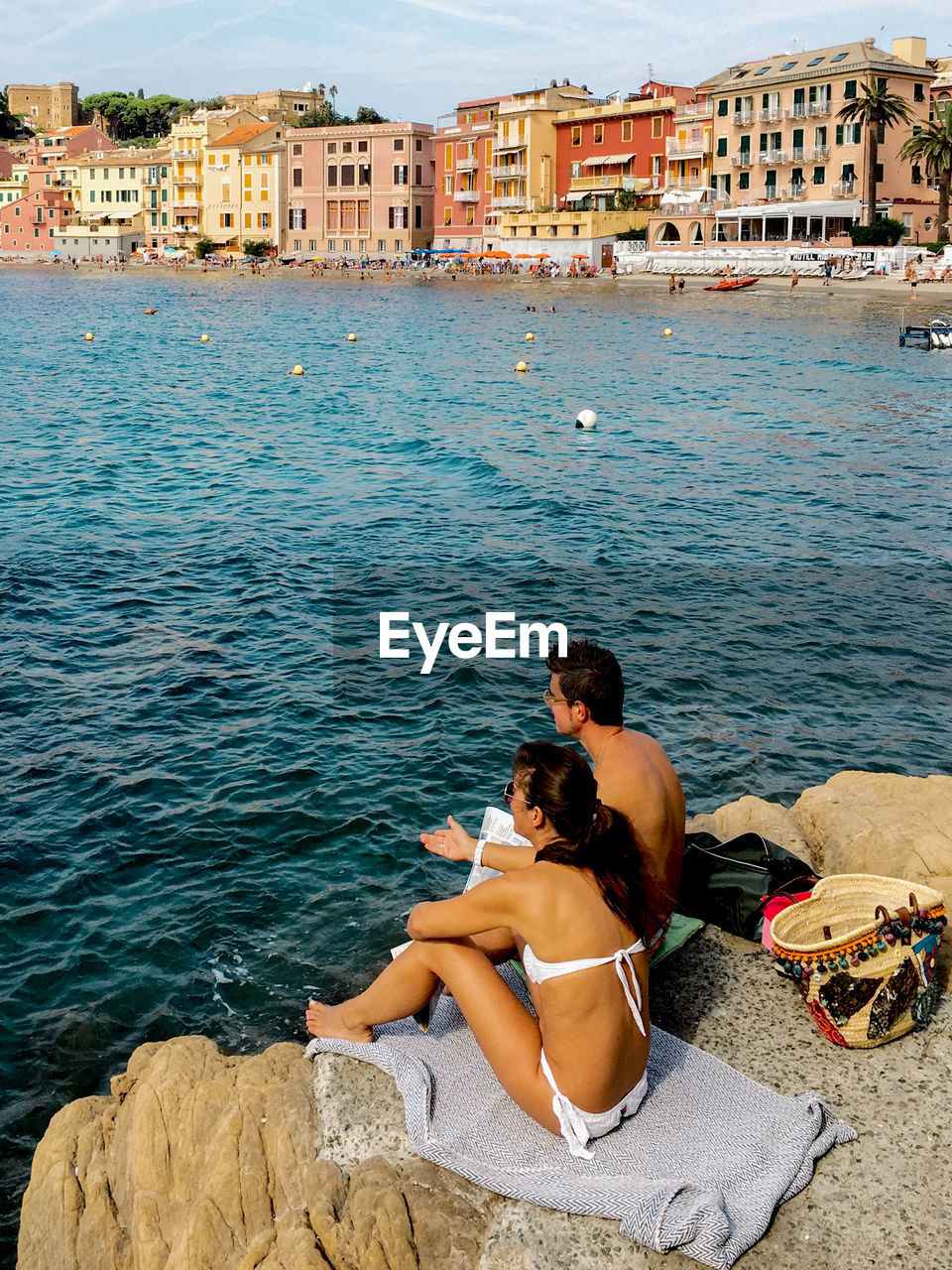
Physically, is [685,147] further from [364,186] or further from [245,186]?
[245,186]

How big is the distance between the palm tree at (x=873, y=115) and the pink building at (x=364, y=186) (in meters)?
42.5

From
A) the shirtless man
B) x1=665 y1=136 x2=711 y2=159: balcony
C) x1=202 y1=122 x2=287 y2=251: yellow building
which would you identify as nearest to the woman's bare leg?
the shirtless man

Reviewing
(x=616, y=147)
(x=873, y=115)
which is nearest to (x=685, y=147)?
(x=616, y=147)

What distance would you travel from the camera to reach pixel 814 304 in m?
55.8

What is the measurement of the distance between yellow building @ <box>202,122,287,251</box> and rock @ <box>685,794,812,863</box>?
4230 inches

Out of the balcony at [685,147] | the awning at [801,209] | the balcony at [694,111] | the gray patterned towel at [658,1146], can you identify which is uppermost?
the balcony at [694,111]

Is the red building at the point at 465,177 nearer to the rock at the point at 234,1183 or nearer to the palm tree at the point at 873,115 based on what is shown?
the palm tree at the point at 873,115

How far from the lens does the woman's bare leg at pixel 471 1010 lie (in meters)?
3.81

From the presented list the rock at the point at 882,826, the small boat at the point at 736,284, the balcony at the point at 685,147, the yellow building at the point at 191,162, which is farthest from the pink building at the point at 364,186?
the rock at the point at 882,826

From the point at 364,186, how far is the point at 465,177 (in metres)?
10.6

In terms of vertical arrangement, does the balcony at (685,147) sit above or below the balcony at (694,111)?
below

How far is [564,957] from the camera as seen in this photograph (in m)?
3.68

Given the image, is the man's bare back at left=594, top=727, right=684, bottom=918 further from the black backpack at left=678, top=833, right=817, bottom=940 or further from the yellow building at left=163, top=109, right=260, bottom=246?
the yellow building at left=163, top=109, right=260, bottom=246

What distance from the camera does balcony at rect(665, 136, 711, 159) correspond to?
251ft
